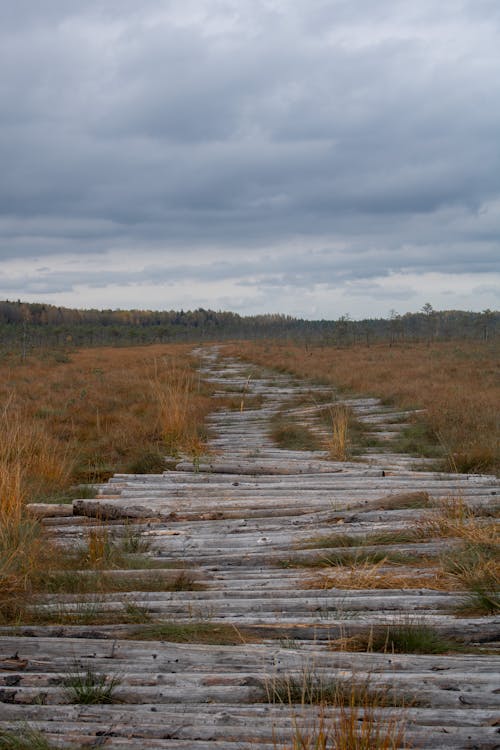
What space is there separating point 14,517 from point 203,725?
241 centimetres

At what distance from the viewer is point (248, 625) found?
3.21 meters

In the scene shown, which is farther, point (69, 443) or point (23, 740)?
point (69, 443)

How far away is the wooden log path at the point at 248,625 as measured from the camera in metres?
2.37

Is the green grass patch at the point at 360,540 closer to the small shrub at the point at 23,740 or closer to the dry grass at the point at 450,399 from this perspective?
the dry grass at the point at 450,399

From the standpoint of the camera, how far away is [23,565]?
12.5ft

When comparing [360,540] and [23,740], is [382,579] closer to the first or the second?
[360,540]

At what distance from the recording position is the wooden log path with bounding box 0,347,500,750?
7.76 feet

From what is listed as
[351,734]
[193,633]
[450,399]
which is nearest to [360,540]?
[193,633]

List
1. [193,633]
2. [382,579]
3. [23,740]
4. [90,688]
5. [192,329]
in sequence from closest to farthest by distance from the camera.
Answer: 1. [23,740]
2. [90,688]
3. [193,633]
4. [382,579]
5. [192,329]

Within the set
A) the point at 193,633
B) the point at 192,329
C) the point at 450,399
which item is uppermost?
the point at 192,329

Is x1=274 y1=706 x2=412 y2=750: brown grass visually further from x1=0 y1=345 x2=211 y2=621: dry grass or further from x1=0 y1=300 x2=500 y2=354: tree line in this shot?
x1=0 y1=300 x2=500 y2=354: tree line

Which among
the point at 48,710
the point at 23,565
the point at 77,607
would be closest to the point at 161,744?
the point at 48,710

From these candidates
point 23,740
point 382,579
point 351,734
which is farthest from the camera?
point 382,579

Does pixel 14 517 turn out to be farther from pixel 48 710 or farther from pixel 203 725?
pixel 203 725
